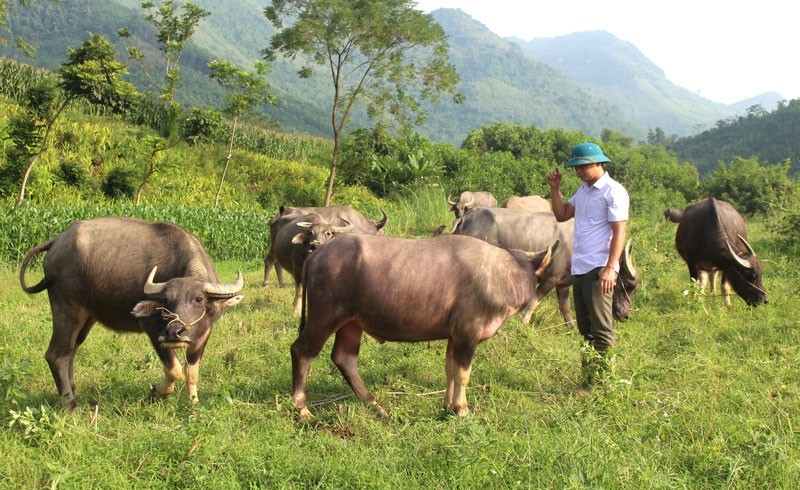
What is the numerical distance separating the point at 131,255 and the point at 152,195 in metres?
14.0

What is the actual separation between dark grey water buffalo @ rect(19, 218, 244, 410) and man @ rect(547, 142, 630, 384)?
111 inches

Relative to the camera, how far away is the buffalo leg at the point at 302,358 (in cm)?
457

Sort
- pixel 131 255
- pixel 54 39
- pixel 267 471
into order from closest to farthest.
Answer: pixel 267 471 → pixel 131 255 → pixel 54 39

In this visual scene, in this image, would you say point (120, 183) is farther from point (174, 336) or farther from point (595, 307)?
point (595, 307)

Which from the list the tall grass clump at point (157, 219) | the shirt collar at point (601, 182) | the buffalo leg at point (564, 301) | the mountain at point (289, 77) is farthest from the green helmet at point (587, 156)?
the mountain at point (289, 77)

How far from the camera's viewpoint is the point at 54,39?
9788 centimetres

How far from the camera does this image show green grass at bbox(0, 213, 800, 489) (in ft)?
11.6

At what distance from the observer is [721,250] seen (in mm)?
7887

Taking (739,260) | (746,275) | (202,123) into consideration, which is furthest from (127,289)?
(202,123)

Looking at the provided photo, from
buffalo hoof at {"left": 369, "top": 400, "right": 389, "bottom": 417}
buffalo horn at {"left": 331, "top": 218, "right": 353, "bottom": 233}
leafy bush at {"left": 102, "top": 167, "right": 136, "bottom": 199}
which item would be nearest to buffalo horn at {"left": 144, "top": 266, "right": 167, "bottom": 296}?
buffalo hoof at {"left": 369, "top": 400, "right": 389, "bottom": 417}

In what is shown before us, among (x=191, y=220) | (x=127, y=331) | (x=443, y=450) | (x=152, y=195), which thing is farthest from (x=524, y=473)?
(x=152, y=195)

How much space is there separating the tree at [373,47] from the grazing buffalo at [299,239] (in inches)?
421

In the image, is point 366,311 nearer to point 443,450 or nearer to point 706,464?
point 443,450

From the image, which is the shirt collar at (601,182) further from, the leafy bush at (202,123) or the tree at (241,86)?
the leafy bush at (202,123)
